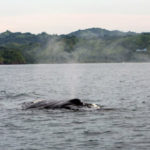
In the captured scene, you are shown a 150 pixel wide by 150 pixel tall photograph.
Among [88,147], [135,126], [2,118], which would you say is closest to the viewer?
[88,147]

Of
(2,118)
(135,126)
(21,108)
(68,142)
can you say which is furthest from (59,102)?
(68,142)

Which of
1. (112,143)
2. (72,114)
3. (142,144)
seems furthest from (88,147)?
(72,114)

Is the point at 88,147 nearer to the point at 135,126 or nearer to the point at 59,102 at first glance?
the point at 135,126

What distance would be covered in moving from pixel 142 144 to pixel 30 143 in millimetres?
5532

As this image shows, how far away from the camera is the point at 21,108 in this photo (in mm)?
35719

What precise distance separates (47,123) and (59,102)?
A: 825 centimetres

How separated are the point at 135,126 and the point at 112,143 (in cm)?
464

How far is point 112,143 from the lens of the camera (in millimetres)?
21703

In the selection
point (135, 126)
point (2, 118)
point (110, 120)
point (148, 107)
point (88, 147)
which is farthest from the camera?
point (148, 107)

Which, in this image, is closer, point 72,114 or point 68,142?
point 68,142

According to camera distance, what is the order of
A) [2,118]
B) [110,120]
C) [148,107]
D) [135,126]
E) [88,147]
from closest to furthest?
[88,147] → [135,126] → [110,120] → [2,118] → [148,107]

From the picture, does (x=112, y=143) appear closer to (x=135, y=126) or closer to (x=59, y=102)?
(x=135, y=126)

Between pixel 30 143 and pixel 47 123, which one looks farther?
pixel 47 123

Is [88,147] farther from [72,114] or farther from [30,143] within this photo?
[72,114]
